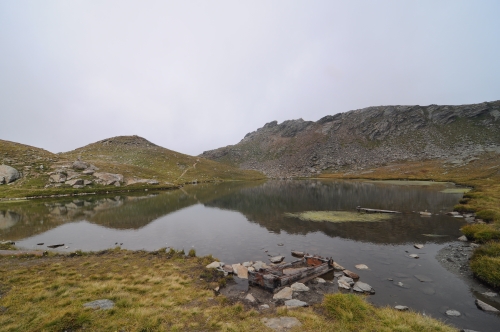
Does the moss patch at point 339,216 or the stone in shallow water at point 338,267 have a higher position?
the moss patch at point 339,216

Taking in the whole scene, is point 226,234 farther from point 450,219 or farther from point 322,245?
point 450,219

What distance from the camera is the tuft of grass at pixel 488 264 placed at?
54.9ft

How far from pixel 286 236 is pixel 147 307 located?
21.2 m

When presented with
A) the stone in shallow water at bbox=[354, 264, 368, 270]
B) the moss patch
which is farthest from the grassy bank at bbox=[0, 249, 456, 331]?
the moss patch

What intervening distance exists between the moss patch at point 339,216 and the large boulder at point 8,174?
270 feet

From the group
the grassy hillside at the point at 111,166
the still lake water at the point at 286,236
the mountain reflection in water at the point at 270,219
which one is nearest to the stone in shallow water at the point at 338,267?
the still lake water at the point at 286,236

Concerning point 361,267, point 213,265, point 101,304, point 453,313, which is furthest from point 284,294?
point 101,304

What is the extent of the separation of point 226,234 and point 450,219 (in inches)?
1340

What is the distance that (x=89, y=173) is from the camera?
282 ft

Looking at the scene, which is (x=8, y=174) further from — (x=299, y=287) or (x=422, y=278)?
(x=422, y=278)

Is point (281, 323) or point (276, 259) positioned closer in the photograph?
point (281, 323)

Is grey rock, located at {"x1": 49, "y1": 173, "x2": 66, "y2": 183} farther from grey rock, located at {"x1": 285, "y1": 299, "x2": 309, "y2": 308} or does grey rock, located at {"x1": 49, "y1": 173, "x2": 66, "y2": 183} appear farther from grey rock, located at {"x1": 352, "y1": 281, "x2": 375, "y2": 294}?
grey rock, located at {"x1": 352, "y1": 281, "x2": 375, "y2": 294}

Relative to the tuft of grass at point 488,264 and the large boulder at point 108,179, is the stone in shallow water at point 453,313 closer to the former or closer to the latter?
the tuft of grass at point 488,264

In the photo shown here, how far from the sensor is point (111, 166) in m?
100
